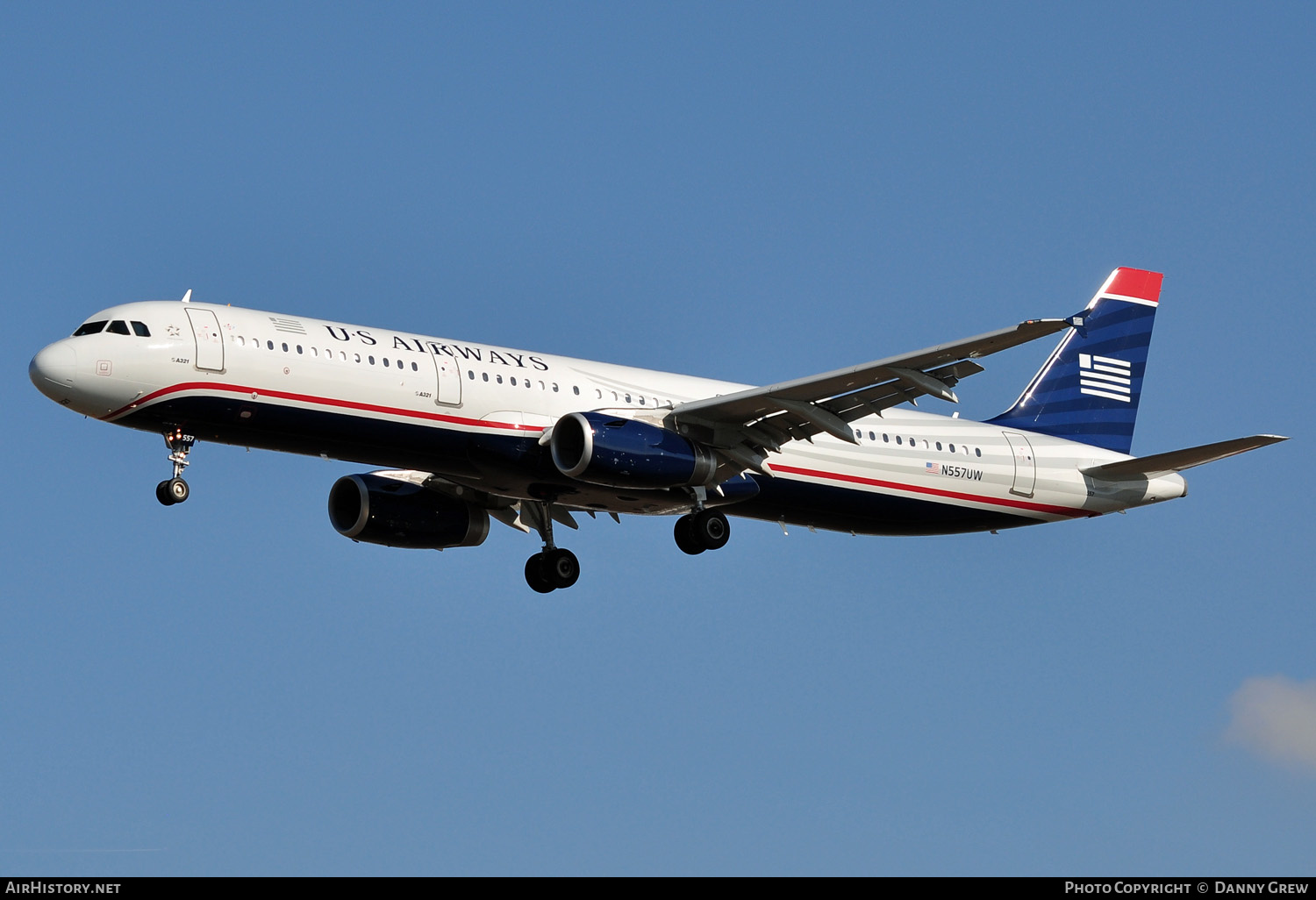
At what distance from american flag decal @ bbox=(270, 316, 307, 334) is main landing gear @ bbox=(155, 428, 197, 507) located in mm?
2804

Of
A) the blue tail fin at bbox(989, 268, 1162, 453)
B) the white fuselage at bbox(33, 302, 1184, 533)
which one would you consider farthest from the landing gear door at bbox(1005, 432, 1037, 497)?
the blue tail fin at bbox(989, 268, 1162, 453)

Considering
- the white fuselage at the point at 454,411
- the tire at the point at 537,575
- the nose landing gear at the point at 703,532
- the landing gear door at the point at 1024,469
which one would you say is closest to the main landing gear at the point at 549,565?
the tire at the point at 537,575

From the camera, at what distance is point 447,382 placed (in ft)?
117

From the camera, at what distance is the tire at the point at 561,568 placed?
4075cm

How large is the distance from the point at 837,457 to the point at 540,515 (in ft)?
23.7

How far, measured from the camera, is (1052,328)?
1200 inches

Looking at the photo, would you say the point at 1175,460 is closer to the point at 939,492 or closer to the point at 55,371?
the point at 939,492

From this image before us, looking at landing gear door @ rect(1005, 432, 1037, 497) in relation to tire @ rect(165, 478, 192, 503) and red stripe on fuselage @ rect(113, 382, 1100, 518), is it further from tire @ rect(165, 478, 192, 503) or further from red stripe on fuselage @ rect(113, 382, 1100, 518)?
tire @ rect(165, 478, 192, 503)

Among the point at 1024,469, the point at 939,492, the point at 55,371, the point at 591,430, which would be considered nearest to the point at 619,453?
the point at 591,430

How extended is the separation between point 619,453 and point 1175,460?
1384cm

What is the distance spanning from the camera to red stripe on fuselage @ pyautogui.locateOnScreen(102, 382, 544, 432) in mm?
33625
